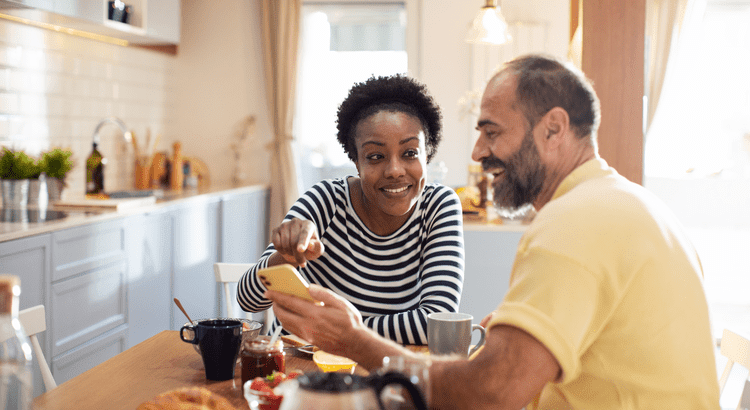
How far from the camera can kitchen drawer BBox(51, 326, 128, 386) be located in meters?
2.56

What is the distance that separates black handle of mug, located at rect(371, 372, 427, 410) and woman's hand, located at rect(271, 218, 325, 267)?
77 centimetres

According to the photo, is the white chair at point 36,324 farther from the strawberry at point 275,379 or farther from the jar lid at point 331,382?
the jar lid at point 331,382

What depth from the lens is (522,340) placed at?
807 mm

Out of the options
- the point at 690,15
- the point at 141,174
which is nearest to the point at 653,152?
the point at 690,15

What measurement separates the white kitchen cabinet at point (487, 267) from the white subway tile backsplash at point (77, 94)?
2.00 metres

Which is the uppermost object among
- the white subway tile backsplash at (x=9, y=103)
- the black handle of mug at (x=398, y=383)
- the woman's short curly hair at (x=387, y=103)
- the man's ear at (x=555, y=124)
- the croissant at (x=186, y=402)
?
the white subway tile backsplash at (x=9, y=103)

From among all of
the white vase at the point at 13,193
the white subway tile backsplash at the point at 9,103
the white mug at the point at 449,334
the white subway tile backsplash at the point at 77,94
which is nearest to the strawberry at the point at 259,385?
the white mug at the point at 449,334

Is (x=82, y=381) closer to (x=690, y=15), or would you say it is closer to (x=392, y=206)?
(x=392, y=206)

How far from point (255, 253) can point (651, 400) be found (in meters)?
4.16

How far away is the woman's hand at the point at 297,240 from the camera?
54.7 inches

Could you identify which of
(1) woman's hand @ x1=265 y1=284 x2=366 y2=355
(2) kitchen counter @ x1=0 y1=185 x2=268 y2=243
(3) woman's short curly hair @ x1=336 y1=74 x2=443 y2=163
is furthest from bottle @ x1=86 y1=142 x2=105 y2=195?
(1) woman's hand @ x1=265 y1=284 x2=366 y2=355

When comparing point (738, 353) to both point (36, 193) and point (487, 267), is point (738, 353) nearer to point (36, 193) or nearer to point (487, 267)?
point (487, 267)

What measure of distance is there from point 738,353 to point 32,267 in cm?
222

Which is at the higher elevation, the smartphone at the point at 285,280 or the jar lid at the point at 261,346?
the smartphone at the point at 285,280
